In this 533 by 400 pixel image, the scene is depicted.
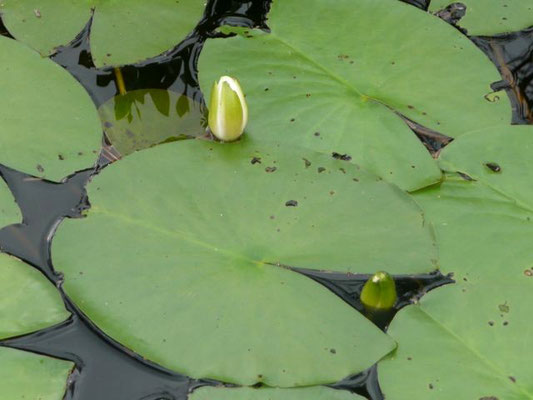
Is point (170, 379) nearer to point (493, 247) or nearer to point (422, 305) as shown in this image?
point (422, 305)

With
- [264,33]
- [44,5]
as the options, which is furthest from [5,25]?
[264,33]

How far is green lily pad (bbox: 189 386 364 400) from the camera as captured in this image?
6.06 feet

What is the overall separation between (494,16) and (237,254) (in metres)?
1.31

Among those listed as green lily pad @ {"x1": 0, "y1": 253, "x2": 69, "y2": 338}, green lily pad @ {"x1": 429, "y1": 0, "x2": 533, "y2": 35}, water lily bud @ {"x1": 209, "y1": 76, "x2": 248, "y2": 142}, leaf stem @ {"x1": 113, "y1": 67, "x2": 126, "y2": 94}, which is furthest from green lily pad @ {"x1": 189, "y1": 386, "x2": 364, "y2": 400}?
green lily pad @ {"x1": 429, "y1": 0, "x2": 533, "y2": 35}

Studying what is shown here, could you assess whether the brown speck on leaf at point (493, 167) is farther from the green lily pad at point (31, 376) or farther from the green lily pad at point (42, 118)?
the green lily pad at point (31, 376)

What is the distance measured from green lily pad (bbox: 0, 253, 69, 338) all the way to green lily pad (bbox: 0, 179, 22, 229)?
12 cm

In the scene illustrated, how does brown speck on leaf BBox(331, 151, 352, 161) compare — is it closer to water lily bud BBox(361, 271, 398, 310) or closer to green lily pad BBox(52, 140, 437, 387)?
green lily pad BBox(52, 140, 437, 387)

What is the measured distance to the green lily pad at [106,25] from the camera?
2.57 metres

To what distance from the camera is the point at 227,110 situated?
2.25m

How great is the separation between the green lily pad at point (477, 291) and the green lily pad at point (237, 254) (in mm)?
78

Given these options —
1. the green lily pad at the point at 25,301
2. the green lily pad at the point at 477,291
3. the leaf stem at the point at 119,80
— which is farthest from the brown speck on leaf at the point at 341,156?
the green lily pad at the point at 25,301

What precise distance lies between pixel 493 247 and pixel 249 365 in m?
0.74

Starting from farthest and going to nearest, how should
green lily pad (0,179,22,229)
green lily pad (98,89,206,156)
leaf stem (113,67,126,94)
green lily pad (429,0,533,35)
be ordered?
1. green lily pad (429,0,533,35)
2. leaf stem (113,67,126,94)
3. green lily pad (98,89,206,156)
4. green lily pad (0,179,22,229)

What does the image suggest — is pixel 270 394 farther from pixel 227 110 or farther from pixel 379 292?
pixel 227 110
